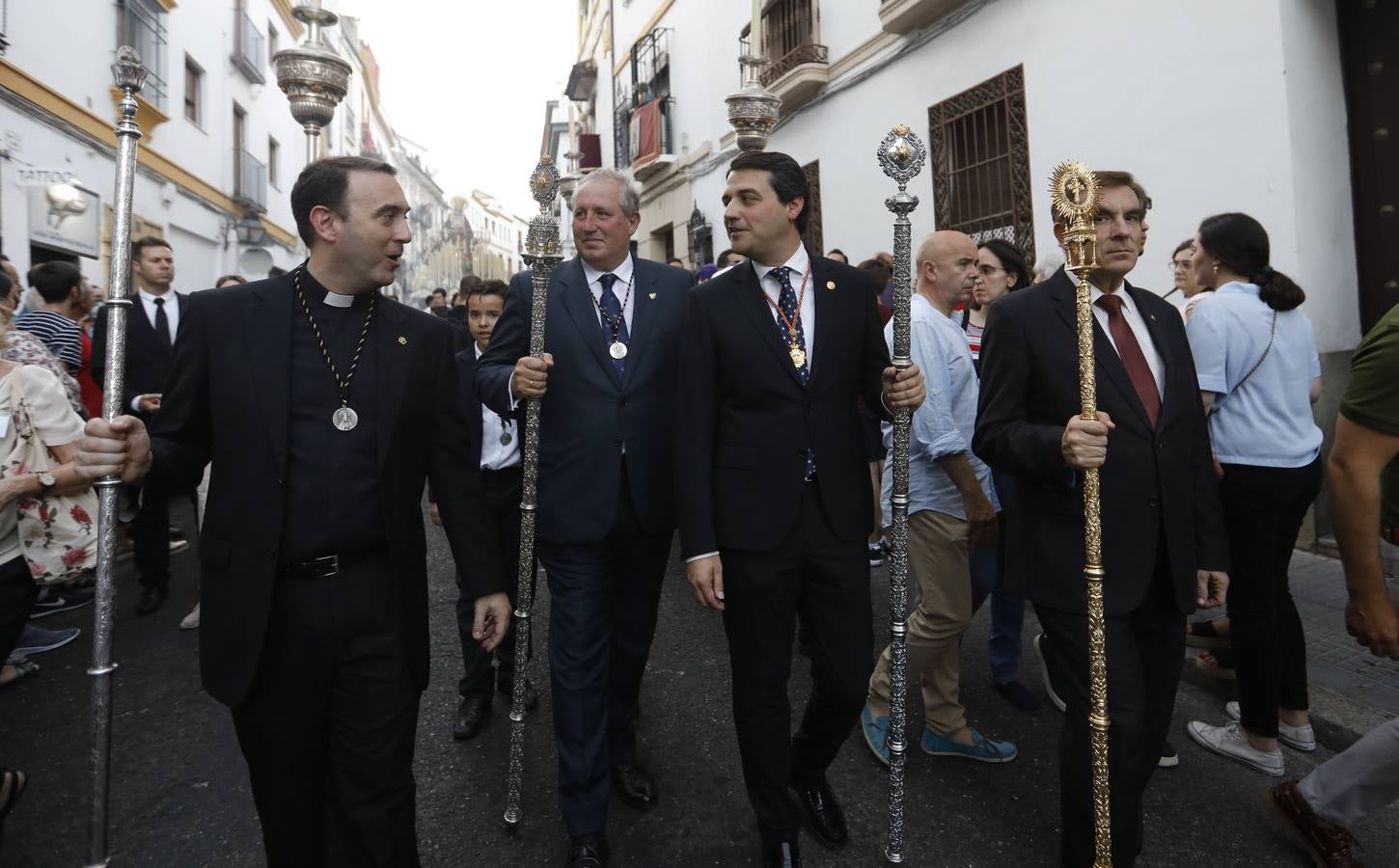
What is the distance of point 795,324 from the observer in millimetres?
2641

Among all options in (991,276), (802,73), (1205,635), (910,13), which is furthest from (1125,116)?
(802,73)

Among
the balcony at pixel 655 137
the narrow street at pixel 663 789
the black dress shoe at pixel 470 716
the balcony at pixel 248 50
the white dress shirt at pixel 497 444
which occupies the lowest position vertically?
the narrow street at pixel 663 789

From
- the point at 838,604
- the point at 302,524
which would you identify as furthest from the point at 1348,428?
the point at 302,524

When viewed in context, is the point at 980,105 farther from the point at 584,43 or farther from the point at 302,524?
the point at 584,43

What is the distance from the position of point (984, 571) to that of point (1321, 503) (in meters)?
3.67

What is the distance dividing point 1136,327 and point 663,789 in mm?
2316

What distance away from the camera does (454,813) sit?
9.74 ft

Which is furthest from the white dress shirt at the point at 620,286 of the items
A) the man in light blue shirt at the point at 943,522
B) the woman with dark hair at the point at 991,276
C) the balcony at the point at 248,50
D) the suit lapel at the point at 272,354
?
the balcony at the point at 248,50

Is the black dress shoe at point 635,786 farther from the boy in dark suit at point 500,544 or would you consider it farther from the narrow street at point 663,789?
the boy in dark suit at point 500,544

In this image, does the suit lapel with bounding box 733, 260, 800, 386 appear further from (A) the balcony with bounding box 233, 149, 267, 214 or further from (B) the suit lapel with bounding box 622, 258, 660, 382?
(A) the balcony with bounding box 233, 149, 267, 214

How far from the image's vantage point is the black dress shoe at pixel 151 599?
5219 mm

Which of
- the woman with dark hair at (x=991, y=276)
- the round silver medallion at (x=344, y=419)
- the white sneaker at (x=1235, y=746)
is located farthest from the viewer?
the woman with dark hair at (x=991, y=276)

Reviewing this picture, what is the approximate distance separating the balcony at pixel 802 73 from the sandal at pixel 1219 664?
8.51 meters

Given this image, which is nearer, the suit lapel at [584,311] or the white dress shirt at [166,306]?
the suit lapel at [584,311]
